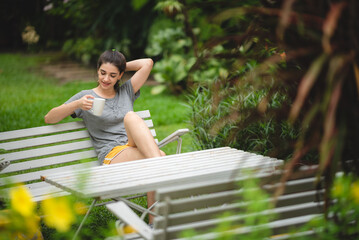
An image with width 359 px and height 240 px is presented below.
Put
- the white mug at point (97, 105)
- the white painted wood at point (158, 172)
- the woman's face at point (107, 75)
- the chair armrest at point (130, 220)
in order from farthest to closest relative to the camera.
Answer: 1. the woman's face at point (107, 75)
2. the white mug at point (97, 105)
3. the white painted wood at point (158, 172)
4. the chair armrest at point (130, 220)

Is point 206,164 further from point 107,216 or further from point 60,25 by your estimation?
point 60,25

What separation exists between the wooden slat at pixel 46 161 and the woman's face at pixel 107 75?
552mm

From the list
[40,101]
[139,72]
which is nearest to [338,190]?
[139,72]

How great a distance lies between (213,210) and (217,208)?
2 centimetres

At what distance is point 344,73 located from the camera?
150 centimetres

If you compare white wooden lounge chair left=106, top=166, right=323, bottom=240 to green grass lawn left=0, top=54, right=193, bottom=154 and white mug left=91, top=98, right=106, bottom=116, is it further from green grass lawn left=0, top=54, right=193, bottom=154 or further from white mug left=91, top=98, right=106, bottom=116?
green grass lawn left=0, top=54, right=193, bottom=154

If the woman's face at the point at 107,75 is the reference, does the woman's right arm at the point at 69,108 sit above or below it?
below

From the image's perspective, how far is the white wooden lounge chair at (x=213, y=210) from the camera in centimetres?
164

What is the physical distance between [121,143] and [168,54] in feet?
22.7

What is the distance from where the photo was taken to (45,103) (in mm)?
8219

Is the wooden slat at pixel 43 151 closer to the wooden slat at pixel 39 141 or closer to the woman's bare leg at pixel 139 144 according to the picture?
the wooden slat at pixel 39 141

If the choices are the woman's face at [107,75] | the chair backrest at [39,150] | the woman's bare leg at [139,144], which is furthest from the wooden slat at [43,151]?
the woman's face at [107,75]

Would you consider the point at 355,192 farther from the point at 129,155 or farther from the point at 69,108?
the point at 69,108

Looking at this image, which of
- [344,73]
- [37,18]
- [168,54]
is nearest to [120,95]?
[37,18]
